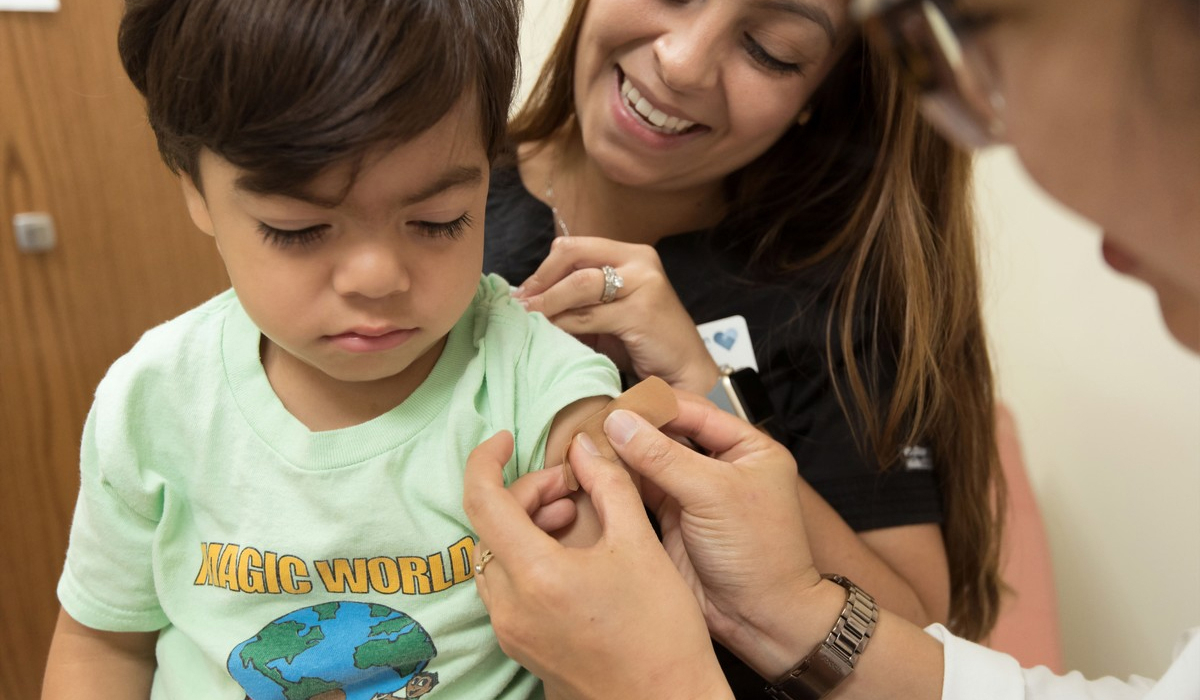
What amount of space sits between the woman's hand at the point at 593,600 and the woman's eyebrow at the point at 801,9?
617 millimetres

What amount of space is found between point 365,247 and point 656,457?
32 centimetres

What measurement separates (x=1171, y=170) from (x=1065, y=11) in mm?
102

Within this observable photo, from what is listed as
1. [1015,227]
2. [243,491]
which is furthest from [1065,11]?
[1015,227]

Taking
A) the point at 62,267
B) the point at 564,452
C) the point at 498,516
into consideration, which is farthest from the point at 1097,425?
the point at 62,267

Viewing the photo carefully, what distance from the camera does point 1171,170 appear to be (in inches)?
18.3

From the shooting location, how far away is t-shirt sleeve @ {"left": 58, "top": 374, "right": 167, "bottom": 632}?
33.7 inches

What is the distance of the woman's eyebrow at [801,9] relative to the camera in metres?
1.07

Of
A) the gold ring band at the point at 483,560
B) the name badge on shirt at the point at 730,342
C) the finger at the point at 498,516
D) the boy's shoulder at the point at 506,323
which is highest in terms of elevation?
the boy's shoulder at the point at 506,323

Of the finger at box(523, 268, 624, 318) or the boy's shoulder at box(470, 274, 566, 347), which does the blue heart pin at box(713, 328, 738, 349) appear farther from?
the boy's shoulder at box(470, 274, 566, 347)

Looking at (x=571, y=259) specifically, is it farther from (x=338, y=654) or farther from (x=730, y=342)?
(x=338, y=654)

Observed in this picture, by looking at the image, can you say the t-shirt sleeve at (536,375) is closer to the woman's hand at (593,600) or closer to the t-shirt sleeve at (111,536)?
the woman's hand at (593,600)

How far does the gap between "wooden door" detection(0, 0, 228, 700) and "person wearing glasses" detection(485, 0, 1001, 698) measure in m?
0.82

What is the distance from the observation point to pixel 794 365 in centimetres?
121

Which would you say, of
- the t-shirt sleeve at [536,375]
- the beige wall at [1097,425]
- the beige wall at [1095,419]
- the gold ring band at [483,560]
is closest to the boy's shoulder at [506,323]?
the t-shirt sleeve at [536,375]
